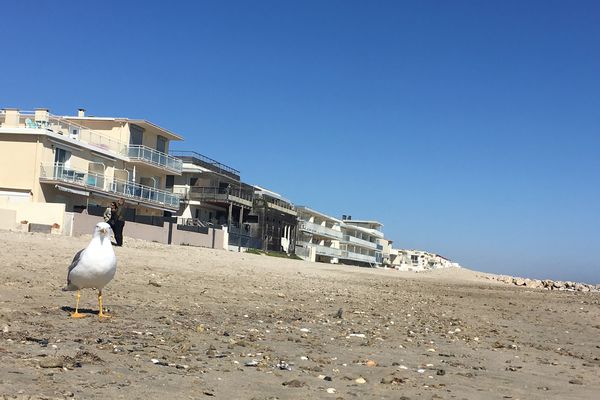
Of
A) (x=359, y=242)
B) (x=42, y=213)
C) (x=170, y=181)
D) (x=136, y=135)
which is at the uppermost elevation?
(x=136, y=135)

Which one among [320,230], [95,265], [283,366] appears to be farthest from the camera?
[320,230]

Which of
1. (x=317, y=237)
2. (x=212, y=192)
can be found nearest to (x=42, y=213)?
(x=212, y=192)

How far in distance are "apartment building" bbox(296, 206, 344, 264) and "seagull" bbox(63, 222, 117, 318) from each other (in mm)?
78742

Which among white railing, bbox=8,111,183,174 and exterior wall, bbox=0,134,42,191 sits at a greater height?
white railing, bbox=8,111,183,174

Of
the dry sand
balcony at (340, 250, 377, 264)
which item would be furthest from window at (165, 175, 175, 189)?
the dry sand

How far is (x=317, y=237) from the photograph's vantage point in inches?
4129

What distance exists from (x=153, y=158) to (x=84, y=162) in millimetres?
10272

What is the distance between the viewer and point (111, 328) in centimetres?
796

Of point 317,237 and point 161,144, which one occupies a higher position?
point 161,144

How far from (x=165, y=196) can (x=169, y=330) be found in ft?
165

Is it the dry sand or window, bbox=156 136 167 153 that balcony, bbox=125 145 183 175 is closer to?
window, bbox=156 136 167 153

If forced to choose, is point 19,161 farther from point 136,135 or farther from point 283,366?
point 283,366

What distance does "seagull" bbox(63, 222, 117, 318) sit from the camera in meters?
8.72

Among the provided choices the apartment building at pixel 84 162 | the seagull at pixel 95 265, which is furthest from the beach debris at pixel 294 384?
the apartment building at pixel 84 162
